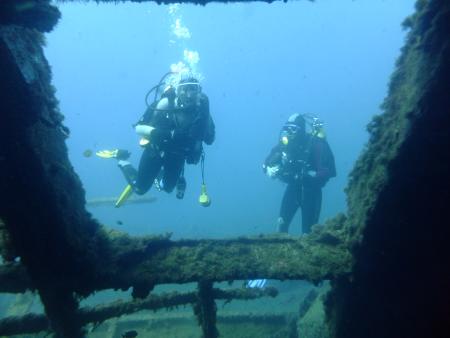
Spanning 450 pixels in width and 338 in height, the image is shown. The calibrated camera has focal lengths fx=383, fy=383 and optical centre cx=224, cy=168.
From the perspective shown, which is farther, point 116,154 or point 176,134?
point 116,154

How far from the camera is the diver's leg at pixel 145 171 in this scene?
7908 mm

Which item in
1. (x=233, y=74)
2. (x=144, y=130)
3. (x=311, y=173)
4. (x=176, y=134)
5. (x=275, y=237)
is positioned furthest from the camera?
(x=233, y=74)

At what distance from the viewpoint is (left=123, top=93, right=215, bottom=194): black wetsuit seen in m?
6.98

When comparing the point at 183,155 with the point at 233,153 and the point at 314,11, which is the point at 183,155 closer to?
the point at 314,11

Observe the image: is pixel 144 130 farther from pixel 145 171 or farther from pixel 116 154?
pixel 116 154

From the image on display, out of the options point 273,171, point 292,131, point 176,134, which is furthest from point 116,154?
point 292,131

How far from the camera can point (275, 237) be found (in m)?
3.72

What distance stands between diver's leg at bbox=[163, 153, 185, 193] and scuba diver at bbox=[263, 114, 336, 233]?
2.57 m

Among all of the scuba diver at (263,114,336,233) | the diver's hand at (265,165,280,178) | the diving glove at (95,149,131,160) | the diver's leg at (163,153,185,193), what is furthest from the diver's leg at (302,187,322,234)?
the diving glove at (95,149,131,160)

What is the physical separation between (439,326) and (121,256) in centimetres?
290

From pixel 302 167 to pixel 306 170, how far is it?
0.13 meters

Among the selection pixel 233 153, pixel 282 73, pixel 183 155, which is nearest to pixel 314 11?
pixel 282 73

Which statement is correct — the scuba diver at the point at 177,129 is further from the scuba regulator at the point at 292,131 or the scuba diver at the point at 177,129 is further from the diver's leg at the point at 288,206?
the diver's leg at the point at 288,206

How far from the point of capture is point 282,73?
190375 mm
